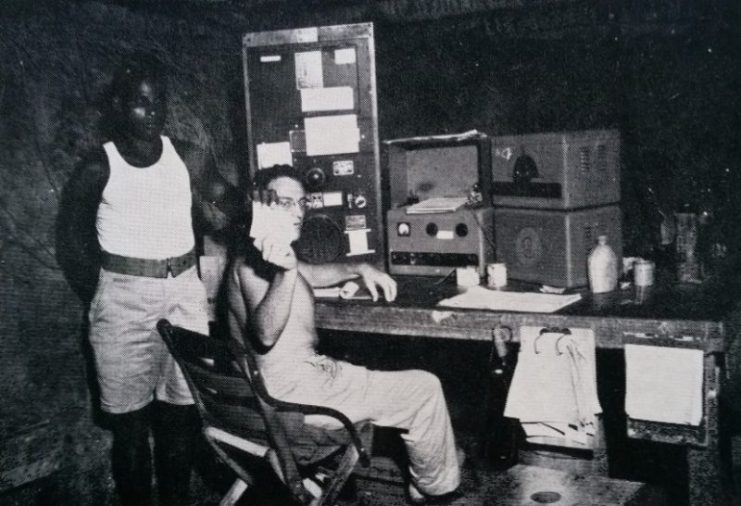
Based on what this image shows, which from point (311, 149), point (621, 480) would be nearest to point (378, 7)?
point (311, 149)

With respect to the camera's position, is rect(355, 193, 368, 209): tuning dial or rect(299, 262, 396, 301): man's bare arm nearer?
rect(299, 262, 396, 301): man's bare arm

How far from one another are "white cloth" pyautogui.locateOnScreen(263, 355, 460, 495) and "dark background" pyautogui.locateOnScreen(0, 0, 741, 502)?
48.0 inches

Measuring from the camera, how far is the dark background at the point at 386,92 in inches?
115

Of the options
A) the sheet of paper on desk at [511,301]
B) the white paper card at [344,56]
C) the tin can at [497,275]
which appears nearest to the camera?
the sheet of paper on desk at [511,301]

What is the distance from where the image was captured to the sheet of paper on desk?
8.86 ft

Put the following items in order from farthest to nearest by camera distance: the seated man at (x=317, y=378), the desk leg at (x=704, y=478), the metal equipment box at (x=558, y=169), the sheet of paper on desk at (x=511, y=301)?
the metal equipment box at (x=558, y=169) < the sheet of paper on desk at (x=511, y=301) < the seated man at (x=317, y=378) < the desk leg at (x=704, y=478)

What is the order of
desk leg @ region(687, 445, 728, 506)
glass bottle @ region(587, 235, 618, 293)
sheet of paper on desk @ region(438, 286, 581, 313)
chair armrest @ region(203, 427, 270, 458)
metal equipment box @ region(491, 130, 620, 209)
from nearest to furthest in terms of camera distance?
1. chair armrest @ region(203, 427, 270, 458)
2. desk leg @ region(687, 445, 728, 506)
3. sheet of paper on desk @ region(438, 286, 581, 313)
4. glass bottle @ region(587, 235, 618, 293)
5. metal equipment box @ region(491, 130, 620, 209)

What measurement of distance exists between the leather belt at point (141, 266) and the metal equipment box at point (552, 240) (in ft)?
5.24

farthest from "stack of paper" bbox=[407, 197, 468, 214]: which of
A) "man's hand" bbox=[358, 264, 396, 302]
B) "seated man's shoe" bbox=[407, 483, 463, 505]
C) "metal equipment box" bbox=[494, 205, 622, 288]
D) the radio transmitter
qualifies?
"seated man's shoe" bbox=[407, 483, 463, 505]

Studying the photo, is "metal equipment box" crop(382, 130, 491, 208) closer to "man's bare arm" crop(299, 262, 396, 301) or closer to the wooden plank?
"man's bare arm" crop(299, 262, 396, 301)

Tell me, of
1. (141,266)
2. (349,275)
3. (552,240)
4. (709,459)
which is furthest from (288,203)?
(709,459)

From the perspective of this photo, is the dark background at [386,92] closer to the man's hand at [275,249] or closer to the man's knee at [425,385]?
the man's hand at [275,249]

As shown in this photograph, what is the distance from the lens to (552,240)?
3076mm

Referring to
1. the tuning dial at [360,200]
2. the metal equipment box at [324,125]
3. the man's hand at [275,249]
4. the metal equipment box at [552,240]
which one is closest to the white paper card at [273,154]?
the metal equipment box at [324,125]
